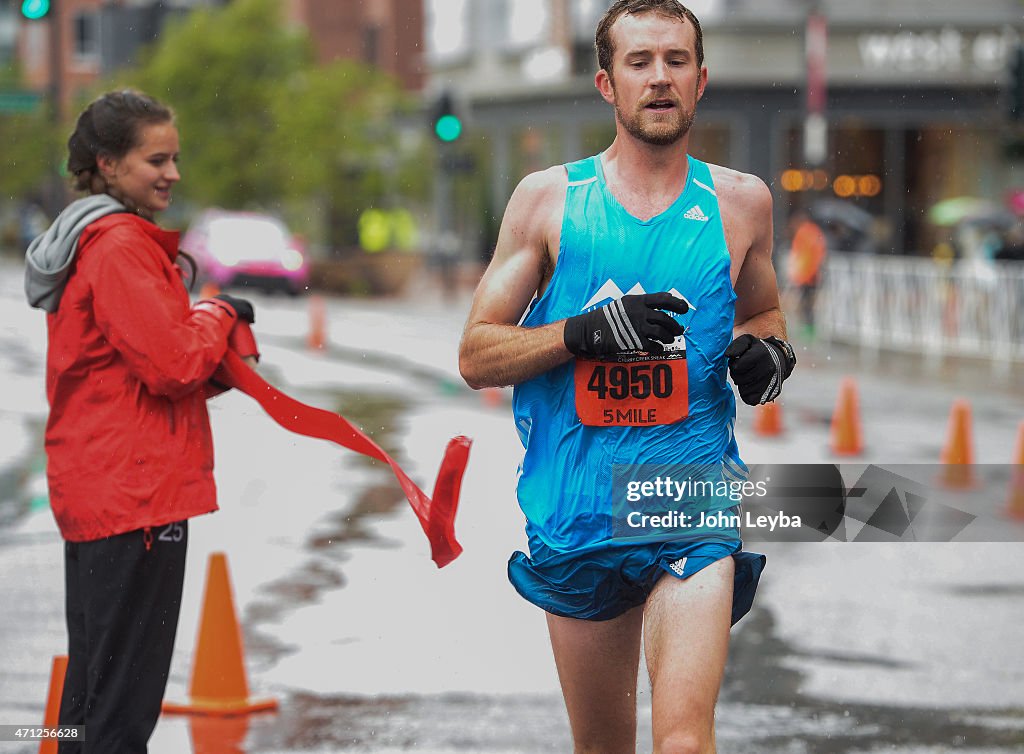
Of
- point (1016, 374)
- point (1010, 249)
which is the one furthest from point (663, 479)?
point (1010, 249)

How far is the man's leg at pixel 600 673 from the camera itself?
3814mm

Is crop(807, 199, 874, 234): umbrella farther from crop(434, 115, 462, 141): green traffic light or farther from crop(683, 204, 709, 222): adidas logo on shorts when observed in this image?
crop(683, 204, 709, 222): adidas logo on shorts

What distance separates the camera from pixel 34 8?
12.9 metres

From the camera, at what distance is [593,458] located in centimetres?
375

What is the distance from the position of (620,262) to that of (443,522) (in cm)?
85

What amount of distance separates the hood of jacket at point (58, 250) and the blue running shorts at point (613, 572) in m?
1.30

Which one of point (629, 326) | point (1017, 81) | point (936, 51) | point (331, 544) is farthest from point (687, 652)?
point (936, 51)

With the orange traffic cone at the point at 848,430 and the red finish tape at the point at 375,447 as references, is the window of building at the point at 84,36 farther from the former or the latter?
the red finish tape at the point at 375,447

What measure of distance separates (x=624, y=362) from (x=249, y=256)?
29.1 m

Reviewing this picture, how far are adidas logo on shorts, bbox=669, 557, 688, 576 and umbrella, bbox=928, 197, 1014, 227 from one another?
2387 cm

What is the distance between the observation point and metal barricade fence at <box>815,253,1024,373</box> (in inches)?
765

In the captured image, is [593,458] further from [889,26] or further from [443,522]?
[889,26]

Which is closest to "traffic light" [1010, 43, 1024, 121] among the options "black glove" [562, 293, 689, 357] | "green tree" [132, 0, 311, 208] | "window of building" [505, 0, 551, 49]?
"black glove" [562, 293, 689, 357]

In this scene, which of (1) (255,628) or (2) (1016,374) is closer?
(1) (255,628)
